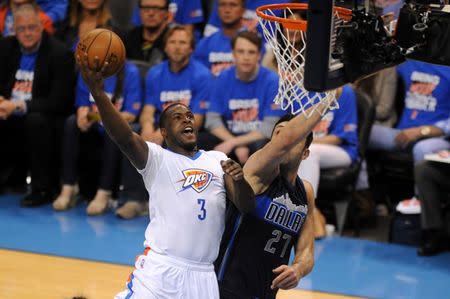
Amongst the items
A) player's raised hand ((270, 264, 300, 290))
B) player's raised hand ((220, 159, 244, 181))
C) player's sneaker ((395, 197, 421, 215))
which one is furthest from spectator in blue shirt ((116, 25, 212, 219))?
player's raised hand ((220, 159, 244, 181))

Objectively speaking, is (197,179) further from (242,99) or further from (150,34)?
(150,34)

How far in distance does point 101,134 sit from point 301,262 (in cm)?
438

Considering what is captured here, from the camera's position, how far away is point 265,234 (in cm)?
540

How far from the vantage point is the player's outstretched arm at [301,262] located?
16.9 feet

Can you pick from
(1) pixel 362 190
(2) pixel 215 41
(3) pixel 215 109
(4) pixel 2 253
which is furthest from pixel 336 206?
(4) pixel 2 253

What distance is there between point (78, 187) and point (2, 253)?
1879mm

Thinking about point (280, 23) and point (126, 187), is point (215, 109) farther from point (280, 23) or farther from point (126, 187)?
point (280, 23)

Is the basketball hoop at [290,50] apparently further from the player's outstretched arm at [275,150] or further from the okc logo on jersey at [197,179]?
the okc logo on jersey at [197,179]

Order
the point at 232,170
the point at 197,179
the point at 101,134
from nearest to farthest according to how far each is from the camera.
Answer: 1. the point at 232,170
2. the point at 197,179
3. the point at 101,134

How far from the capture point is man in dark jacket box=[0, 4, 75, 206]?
9.36 m

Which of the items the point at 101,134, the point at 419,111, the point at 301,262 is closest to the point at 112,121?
the point at 301,262

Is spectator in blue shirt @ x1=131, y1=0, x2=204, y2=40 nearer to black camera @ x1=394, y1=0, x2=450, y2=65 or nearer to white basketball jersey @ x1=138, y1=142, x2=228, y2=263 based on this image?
black camera @ x1=394, y1=0, x2=450, y2=65

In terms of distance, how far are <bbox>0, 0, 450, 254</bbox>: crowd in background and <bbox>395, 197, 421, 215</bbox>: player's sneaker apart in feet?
0.04

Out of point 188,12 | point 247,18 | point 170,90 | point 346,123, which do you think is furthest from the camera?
point 188,12
